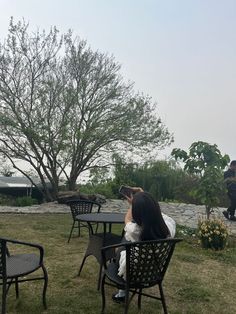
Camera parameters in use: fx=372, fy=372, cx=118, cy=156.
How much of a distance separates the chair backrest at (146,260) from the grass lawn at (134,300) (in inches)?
22.8

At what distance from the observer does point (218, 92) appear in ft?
37.1

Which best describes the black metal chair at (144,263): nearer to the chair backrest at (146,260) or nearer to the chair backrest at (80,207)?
the chair backrest at (146,260)

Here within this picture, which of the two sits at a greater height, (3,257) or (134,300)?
(3,257)

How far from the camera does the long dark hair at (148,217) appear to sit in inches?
112

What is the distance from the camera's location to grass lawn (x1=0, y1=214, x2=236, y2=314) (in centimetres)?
327

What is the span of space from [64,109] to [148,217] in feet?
27.5

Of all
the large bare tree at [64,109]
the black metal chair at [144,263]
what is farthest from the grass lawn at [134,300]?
the large bare tree at [64,109]

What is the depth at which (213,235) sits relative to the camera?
5602 mm

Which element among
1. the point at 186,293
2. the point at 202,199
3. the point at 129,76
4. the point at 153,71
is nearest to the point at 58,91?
the point at 129,76

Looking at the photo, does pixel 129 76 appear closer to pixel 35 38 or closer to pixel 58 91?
pixel 58 91

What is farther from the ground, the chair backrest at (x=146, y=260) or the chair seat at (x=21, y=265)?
the chair backrest at (x=146, y=260)

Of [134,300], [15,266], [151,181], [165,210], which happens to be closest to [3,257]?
[15,266]

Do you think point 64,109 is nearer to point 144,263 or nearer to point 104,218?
point 104,218

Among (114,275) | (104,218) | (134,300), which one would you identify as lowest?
(134,300)
